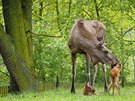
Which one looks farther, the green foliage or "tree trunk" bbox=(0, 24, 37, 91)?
the green foliage

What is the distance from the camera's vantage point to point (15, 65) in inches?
545

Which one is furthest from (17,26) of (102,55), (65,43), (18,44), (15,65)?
(65,43)

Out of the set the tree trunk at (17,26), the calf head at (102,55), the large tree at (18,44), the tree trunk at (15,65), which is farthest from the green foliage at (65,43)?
the tree trunk at (15,65)

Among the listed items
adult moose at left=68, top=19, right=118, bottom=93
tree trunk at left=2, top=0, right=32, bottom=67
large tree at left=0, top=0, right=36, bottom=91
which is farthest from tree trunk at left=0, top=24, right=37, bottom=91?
adult moose at left=68, top=19, right=118, bottom=93

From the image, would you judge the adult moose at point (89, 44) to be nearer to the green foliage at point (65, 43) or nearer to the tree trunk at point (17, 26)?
the tree trunk at point (17, 26)

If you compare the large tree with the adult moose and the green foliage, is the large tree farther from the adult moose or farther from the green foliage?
the green foliage

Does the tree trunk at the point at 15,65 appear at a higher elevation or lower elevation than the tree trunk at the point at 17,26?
lower

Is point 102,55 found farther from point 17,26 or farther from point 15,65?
point 17,26

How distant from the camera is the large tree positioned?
13.8 meters

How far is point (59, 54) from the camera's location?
24.9 m

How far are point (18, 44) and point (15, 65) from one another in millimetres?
1361

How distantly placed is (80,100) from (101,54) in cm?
346

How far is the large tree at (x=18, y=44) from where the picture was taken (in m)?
13.8

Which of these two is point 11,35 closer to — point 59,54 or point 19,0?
point 19,0
